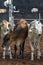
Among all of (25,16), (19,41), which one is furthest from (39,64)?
(25,16)

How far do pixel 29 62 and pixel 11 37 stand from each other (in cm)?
93

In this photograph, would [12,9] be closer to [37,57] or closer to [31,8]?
[31,8]

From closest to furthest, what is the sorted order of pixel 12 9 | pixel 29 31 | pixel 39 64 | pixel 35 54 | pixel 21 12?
pixel 39 64, pixel 29 31, pixel 35 54, pixel 12 9, pixel 21 12

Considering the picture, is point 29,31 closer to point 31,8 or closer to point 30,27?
point 30,27

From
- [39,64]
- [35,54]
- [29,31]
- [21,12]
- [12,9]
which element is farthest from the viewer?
[21,12]

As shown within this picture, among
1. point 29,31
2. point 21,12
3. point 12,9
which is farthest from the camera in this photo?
point 21,12

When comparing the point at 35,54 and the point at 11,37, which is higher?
the point at 11,37

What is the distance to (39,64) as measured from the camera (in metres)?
9.01

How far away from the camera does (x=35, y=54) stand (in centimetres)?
1034

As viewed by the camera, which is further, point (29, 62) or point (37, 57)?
point (37, 57)

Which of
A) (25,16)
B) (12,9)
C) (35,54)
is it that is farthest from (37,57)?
(25,16)

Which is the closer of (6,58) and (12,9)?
(6,58)

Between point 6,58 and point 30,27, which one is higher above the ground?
point 30,27

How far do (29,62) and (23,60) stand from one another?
0.98 ft
